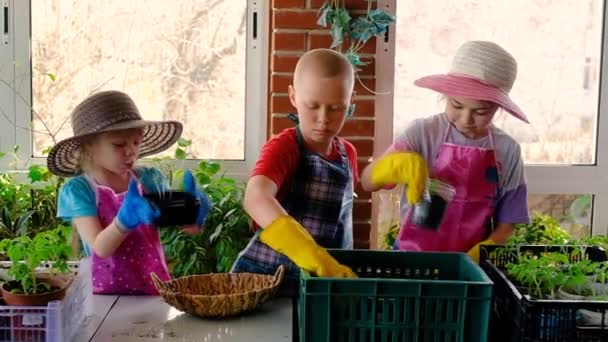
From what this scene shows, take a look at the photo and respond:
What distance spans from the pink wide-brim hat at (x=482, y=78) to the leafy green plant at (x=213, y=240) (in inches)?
38.1

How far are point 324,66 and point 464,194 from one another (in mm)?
579

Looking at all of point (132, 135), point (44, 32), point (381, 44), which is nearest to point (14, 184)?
point (44, 32)

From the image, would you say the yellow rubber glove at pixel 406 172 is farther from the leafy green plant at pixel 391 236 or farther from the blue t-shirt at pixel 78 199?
the leafy green plant at pixel 391 236

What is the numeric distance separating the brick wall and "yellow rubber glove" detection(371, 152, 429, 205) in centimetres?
84

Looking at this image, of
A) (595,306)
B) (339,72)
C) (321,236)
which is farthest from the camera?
(321,236)

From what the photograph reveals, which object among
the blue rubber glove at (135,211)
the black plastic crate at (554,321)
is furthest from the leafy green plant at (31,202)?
the black plastic crate at (554,321)

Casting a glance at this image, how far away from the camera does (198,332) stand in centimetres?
157

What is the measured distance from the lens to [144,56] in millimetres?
3072

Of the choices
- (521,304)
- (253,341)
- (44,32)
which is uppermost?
(44,32)

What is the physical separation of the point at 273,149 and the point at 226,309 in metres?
0.44

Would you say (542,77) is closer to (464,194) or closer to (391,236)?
(391,236)

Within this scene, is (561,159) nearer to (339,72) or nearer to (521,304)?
(339,72)

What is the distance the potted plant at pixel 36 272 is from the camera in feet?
4.74

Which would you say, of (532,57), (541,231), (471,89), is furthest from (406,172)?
(532,57)
